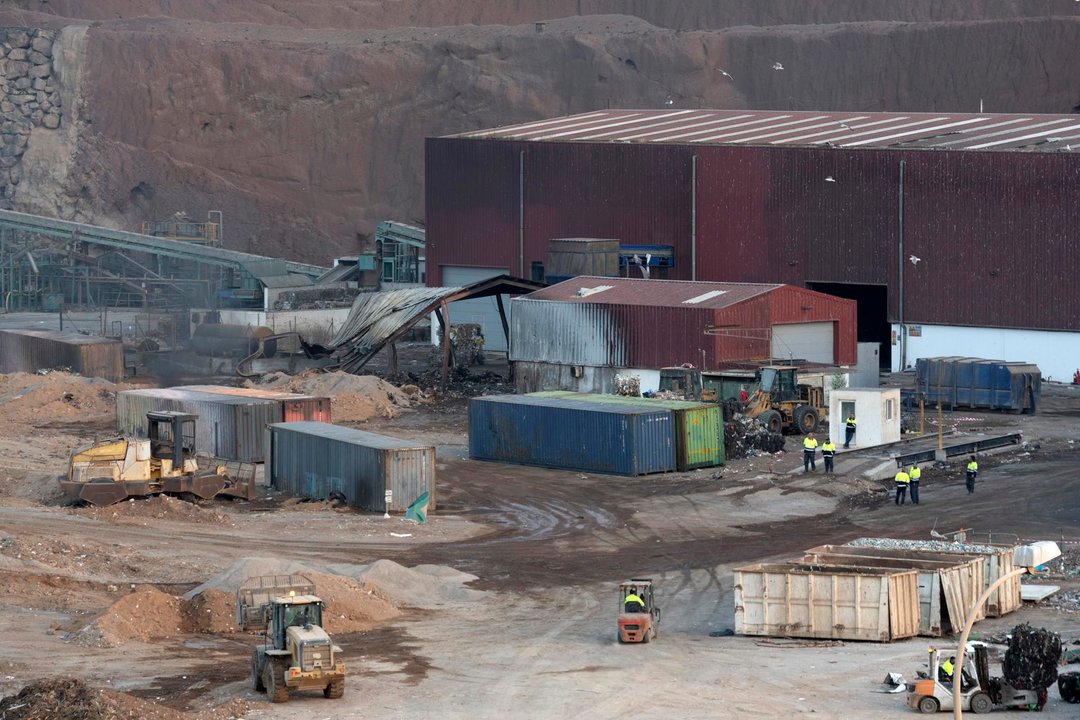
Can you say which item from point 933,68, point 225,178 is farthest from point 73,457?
point 933,68

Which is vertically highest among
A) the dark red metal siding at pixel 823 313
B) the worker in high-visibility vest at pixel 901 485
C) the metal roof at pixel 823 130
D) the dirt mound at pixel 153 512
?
the metal roof at pixel 823 130

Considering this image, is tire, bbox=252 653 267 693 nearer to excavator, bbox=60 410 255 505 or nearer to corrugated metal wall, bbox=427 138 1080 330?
excavator, bbox=60 410 255 505

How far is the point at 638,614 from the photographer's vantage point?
30703mm

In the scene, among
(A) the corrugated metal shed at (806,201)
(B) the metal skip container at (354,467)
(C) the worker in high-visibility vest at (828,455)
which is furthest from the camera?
(A) the corrugated metal shed at (806,201)

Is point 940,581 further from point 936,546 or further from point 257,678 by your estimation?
point 257,678

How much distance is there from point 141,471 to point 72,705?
64.9ft

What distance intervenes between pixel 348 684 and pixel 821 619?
8.91 metres

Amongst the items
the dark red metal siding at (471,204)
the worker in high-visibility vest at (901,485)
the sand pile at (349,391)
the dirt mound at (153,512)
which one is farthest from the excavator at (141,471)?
the dark red metal siding at (471,204)

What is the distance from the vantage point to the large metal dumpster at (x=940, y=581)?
31250 mm

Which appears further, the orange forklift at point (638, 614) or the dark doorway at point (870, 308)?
the dark doorway at point (870, 308)

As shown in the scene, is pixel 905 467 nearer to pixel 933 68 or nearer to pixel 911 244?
pixel 911 244

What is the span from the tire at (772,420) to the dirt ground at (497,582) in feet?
8.26

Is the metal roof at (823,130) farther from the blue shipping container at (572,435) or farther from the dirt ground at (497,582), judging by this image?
the blue shipping container at (572,435)

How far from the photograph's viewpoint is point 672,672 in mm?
28594
